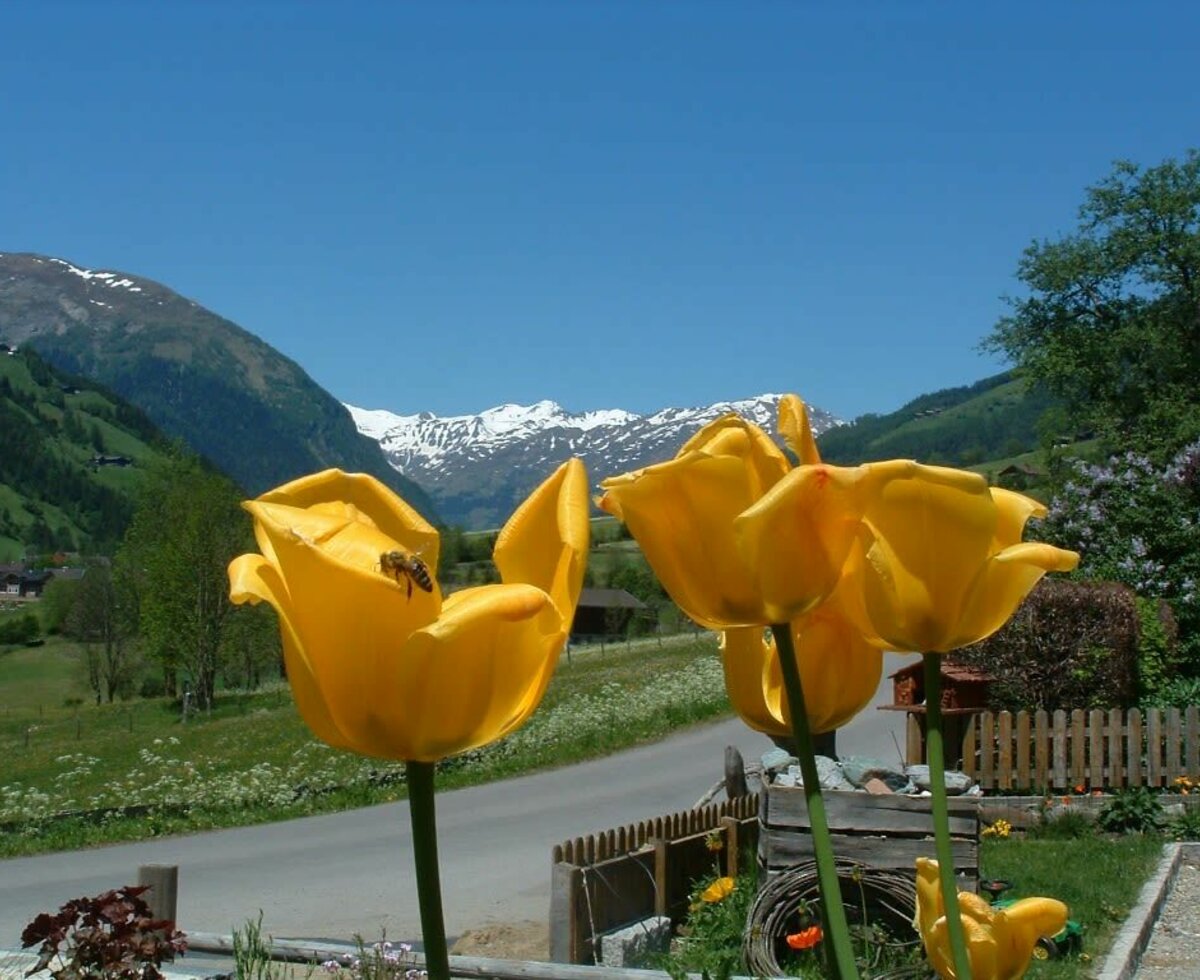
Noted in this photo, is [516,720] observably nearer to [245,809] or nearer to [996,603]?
[996,603]

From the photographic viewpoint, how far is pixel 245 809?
19.1 meters

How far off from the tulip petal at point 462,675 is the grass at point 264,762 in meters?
17.9

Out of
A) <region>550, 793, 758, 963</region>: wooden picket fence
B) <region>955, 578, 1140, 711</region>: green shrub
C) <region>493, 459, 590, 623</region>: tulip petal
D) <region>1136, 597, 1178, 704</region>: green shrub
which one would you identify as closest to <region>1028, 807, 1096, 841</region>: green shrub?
<region>955, 578, 1140, 711</region>: green shrub

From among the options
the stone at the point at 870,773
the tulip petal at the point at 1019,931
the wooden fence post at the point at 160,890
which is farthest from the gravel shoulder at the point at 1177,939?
the tulip petal at the point at 1019,931

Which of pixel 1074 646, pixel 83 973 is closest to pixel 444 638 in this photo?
pixel 83 973

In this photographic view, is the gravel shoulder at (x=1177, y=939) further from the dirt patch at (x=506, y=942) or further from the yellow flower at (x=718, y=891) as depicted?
the dirt patch at (x=506, y=942)

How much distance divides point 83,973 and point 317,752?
2120cm

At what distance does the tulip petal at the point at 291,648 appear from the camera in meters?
0.95

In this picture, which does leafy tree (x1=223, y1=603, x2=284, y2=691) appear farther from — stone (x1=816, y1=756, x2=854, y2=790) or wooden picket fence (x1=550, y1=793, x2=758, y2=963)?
stone (x1=816, y1=756, x2=854, y2=790)

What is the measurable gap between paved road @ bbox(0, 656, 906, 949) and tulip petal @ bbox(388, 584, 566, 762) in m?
10.4

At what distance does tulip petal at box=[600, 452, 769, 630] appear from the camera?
112 cm

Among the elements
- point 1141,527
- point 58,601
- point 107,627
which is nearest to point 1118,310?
point 1141,527

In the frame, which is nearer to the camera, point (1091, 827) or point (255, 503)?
point (255, 503)

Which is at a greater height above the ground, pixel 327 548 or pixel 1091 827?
pixel 327 548
